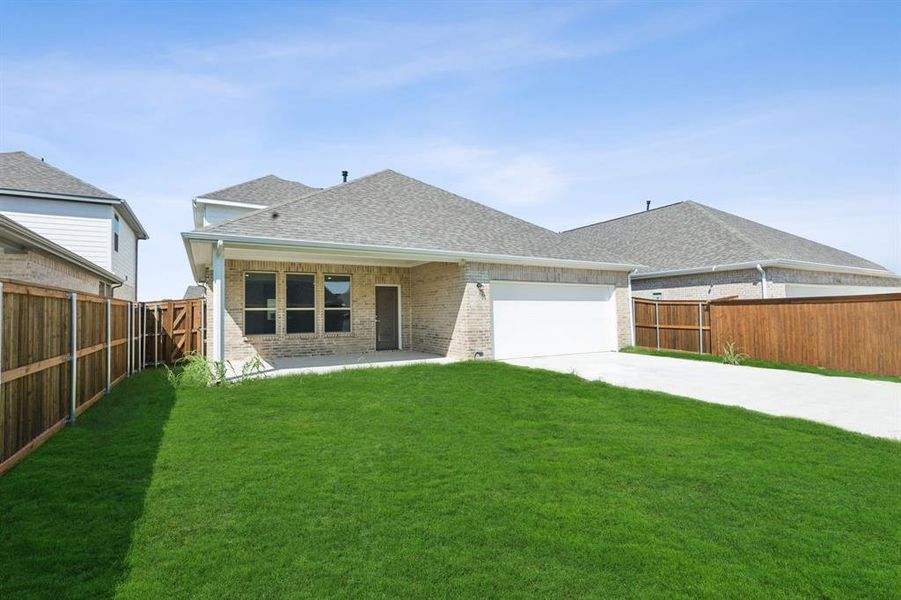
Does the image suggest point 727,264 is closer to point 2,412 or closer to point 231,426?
point 231,426

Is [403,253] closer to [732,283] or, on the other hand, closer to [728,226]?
[732,283]

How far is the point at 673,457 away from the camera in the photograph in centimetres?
503

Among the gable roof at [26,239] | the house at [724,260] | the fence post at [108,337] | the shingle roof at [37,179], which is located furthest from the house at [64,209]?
the house at [724,260]

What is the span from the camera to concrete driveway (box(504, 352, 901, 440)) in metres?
6.82

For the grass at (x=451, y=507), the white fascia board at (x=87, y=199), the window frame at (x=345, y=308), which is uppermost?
the white fascia board at (x=87, y=199)

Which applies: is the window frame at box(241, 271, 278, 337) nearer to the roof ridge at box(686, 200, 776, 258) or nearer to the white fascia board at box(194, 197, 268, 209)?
the white fascia board at box(194, 197, 268, 209)

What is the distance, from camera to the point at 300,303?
1362cm

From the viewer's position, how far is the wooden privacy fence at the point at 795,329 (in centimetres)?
1056

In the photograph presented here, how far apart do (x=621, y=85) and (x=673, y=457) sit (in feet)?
30.5

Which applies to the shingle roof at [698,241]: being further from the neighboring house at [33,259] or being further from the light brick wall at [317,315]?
the neighboring house at [33,259]

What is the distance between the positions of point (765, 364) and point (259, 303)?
13.9 meters

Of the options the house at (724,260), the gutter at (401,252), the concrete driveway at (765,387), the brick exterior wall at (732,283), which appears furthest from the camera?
the house at (724,260)

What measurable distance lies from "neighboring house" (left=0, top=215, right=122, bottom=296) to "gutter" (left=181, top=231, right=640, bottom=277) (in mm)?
2113

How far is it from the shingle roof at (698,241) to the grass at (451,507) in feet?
34.0
